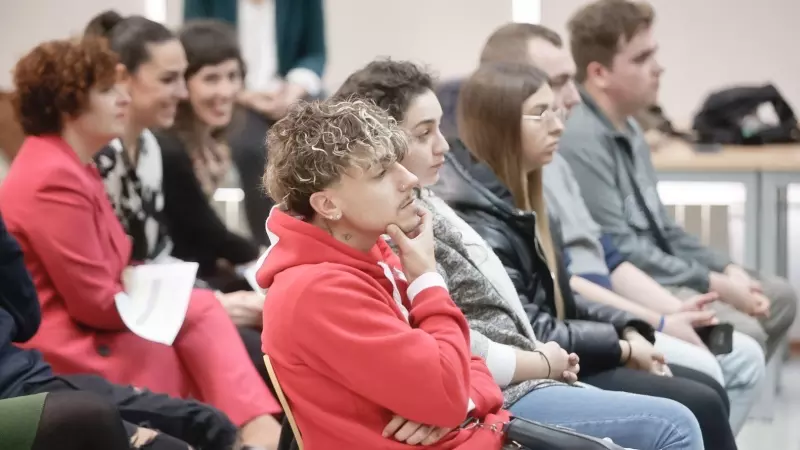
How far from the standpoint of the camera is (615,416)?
218 centimetres

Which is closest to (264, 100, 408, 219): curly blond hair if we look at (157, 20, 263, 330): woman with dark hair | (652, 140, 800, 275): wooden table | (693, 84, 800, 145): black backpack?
(157, 20, 263, 330): woman with dark hair

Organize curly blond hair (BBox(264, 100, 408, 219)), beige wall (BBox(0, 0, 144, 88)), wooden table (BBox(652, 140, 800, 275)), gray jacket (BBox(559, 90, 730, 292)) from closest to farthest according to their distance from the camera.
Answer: curly blond hair (BBox(264, 100, 408, 219)) < gray jacket (BBox(559, 90, 730, 292)) < wooden table (BBox(652, 140, 800, 275)) < beige wall (BBox(0, 0, 144, 88))

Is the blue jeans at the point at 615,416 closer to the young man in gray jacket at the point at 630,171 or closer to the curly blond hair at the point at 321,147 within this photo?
the curly blond hair at the point at 321,147

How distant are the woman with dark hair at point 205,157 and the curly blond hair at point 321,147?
136 cm

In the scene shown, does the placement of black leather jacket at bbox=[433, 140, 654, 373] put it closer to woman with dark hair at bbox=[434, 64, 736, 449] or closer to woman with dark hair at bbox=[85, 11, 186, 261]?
woman with dark hair at bbox=[434, 64, 736, 449]

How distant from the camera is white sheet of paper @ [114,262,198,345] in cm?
249

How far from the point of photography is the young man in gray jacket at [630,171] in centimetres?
333

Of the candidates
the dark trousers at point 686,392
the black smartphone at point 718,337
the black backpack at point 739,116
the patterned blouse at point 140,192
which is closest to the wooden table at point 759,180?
the black backpack at point 739,116

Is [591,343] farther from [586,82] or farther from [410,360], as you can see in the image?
[586,82]

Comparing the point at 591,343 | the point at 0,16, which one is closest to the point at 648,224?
the point at 591,343

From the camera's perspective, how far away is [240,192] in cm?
350

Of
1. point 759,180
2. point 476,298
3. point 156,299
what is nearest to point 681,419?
point 476,298

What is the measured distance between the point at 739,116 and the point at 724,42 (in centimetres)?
46

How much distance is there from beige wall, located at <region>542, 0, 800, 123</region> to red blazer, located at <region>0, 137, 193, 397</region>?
9.96 feet
